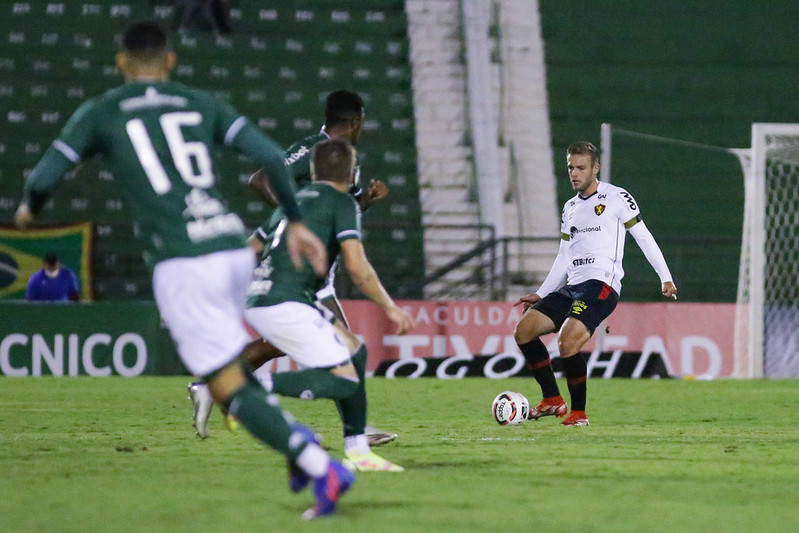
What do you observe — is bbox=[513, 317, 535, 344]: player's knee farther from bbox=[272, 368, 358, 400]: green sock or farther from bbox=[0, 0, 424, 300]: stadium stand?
bbox=[0, 0, 424, 300]: stadium stand

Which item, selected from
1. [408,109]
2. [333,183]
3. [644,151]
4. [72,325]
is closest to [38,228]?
[72,325]

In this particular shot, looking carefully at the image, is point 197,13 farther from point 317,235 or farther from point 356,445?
point 356,445

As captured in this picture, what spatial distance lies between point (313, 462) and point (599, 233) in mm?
5005

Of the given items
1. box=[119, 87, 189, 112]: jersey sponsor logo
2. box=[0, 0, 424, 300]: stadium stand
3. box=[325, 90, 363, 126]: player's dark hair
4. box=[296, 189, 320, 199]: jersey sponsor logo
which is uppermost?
box=[0, 0, 424, 300]: stadium stand

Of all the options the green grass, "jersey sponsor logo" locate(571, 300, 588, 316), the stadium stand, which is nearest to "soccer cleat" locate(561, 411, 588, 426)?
the green grass

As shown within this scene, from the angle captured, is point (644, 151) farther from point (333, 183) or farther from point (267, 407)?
point (267, 407)

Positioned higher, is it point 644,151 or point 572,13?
point 572,13

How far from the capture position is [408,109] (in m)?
20.3

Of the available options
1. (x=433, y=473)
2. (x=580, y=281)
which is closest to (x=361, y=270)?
(x=433, y=473)

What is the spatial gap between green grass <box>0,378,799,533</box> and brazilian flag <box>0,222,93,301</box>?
20.4 feet

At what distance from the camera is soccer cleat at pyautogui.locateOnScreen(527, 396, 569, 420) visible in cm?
926

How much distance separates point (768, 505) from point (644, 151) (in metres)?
15.8

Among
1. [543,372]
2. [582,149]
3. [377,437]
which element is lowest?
[377,437]

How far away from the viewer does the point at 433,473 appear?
593 cm
